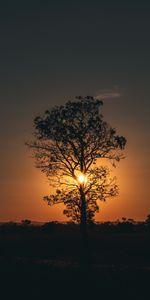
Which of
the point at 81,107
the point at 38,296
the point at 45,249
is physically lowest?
the point at 38,296

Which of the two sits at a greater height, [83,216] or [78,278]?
[83,216]

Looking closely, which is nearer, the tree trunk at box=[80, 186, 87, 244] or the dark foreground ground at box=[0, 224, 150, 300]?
the dark foreground ground at box=[0, 224, 150, 300]

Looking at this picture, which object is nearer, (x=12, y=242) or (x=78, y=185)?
(x=78, y=185)

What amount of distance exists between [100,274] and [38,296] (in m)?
10.1

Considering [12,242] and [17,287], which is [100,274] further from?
[12,242]

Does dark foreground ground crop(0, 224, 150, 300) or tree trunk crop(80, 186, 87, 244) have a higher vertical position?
tree trunk crop(80, 186, 87, 244)

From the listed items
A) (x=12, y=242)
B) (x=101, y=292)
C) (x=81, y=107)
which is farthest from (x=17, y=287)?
(x=12, y=242)

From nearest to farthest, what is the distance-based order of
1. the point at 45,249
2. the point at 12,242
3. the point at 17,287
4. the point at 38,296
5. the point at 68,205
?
the point at 38,296 < the point at 17,287 < the point at 68,205 < the point at 45,249 < the point at 12,242

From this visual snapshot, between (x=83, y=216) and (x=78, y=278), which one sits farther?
(x=83, y=216)

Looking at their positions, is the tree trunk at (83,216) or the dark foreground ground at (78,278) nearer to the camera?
the dark foreground ground at (78,278)

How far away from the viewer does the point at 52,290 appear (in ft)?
107

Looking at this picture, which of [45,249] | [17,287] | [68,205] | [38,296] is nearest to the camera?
[38,296]

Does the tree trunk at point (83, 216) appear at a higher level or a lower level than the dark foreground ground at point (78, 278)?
higher

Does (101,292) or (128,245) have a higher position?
(128,245)
